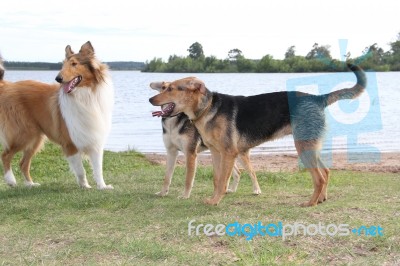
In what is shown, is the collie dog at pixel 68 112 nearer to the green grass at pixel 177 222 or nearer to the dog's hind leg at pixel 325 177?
the green grass at pixel 177 222

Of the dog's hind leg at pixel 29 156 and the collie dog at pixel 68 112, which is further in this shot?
the dog's hind leg at pixel 29 156

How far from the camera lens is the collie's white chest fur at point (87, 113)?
825 centimetres

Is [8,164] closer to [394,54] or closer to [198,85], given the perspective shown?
[198,85]

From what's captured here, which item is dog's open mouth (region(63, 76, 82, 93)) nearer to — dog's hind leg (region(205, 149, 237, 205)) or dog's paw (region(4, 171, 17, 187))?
dog's paw (region(4, 171, 17, 187))

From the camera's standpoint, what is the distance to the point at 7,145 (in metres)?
8.83

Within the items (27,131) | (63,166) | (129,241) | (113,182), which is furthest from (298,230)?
(63,166)

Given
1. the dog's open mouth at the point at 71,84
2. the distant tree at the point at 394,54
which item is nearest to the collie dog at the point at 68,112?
the dog's open mouth at the point at 71,84

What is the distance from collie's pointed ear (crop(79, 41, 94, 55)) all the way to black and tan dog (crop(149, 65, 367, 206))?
195 cm

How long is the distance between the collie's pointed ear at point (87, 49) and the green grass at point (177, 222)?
2.09 m

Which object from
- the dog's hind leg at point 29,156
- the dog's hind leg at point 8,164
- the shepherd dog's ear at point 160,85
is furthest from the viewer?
the dog's hind leg at point 29,156

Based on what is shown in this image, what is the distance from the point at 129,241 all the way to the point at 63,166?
Result: 6.42 metres

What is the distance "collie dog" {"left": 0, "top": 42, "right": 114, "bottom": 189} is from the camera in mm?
8156

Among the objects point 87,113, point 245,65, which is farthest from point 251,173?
point 245,65

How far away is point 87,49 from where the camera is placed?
8.19 meters
